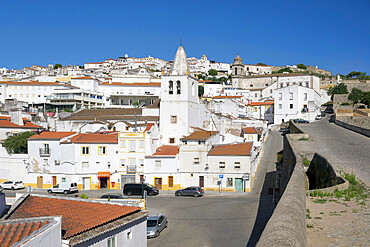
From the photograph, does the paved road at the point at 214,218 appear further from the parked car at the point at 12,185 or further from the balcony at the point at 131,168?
the parked car at the point at 12,185

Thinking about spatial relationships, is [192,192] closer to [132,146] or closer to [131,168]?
[131,168]

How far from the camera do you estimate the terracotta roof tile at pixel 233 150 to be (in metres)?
34.6

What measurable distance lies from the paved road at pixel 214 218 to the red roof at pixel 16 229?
402 inches

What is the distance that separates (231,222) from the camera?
75.2 feet

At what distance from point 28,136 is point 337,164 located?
35.4 metres

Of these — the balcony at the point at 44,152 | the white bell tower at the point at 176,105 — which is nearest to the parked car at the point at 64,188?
the balcony at the point at 44,152

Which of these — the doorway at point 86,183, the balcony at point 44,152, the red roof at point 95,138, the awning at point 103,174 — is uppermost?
the red roof at point 95,138

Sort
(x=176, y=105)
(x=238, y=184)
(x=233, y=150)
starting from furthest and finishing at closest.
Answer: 1. (x=176, y=105)
2. (x=233, y=150)
3. (x=238, y=184)

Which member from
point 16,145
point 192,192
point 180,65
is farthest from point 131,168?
point 180,65

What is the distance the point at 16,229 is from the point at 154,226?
1160cm

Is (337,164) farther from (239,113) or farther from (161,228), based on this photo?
(239,113)

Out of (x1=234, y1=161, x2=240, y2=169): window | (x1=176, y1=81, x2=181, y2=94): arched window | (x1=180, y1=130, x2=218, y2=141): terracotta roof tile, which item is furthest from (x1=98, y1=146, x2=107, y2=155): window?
(x1=234, y1=161, x2=240, y2=169): window

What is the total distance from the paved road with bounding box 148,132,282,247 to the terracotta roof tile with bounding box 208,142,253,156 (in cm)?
323

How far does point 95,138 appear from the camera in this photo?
38.7 m
